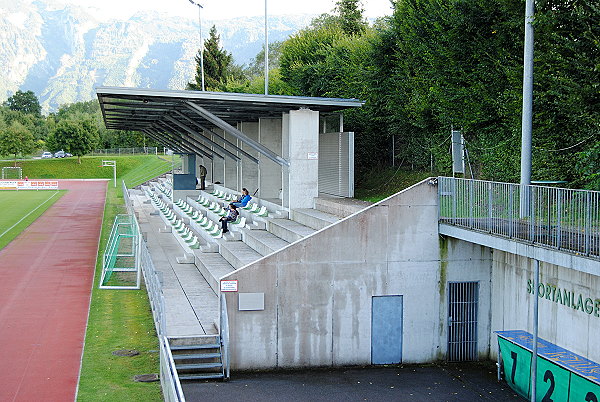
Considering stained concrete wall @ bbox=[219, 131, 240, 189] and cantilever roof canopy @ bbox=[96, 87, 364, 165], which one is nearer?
cantilever roof canopy @ bbox=[96, 87, 364, 165]

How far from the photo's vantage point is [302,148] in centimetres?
2286

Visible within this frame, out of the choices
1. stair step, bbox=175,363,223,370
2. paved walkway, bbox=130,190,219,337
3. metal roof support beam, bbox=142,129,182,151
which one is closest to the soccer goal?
metal roof support beam, bbox=142,129,182,151

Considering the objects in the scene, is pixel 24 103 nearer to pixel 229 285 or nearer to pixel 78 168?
pixel 78 168

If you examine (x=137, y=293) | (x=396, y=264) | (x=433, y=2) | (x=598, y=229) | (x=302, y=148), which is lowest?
(x=137, y=293)

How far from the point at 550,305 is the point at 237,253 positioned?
9077 mm

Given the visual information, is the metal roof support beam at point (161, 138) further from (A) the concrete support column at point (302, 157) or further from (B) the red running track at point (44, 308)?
(A) the concrete support column at point (302, 157)

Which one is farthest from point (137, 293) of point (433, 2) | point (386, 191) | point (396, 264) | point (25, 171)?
point (25, 171)

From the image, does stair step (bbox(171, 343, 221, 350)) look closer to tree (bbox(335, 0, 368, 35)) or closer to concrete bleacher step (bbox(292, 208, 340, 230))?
concrete bleacher step (bbox(292, 208, 340, 230))

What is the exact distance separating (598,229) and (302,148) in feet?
42.1

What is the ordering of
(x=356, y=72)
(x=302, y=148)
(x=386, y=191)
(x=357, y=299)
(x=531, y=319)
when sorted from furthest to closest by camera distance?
(x=356, y=72) < (x=386, y=191) < (x=302, y=148) < (x=357, y=299) < (x=531, y=319)

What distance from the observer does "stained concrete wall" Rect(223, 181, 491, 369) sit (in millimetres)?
15062

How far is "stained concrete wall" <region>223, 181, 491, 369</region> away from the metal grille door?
0.58ft

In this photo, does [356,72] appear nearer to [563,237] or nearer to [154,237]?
[154,237]

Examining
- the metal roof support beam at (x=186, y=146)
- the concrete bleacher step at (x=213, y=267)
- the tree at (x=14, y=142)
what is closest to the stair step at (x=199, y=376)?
the concrete bleacher step at (x=213, y=267)
